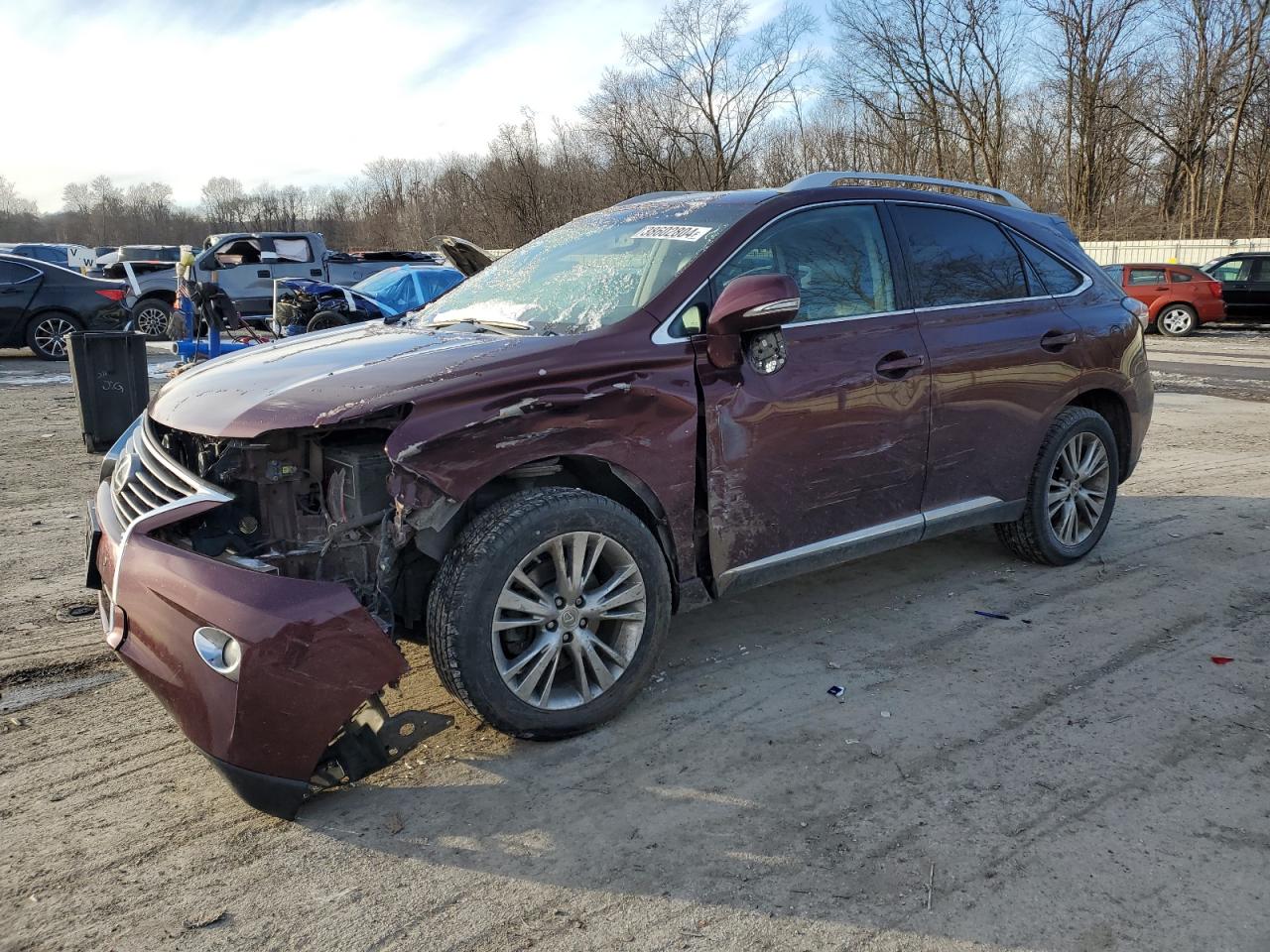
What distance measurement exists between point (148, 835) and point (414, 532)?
1175 millimetres

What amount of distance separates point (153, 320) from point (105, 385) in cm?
1177

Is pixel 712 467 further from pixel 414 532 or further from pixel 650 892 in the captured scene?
pixel 650 892

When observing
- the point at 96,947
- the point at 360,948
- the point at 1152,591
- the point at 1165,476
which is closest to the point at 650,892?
the point at 360,948

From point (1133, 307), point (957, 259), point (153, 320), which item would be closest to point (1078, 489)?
point (1133, 307)

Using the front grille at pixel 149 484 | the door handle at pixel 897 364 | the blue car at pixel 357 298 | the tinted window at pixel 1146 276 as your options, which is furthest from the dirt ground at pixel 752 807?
the tinted window at pixel 1146 276

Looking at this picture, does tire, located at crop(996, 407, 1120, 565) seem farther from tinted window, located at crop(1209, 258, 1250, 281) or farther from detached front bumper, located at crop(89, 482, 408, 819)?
tinted window, located at crop(1209, 258, 1250, 281)

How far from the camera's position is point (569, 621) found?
3.18 meters

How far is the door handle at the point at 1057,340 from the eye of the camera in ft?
15.3

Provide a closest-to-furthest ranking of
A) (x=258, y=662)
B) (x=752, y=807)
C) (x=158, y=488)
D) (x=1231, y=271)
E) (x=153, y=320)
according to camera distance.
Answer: (x=258, y=662), (x=752, y=807), (x=158, y=488), (x=153, y=320), (x=1231, y=271)

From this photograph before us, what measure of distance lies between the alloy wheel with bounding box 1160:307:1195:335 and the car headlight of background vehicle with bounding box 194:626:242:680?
22610 mm

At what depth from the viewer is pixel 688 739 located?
3.28 m

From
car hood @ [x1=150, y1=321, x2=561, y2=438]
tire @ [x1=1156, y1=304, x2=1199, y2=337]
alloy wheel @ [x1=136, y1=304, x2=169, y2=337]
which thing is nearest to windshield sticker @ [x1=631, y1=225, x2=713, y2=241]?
car hood @ [x1=150, y1=321, x2=561, y2=438]

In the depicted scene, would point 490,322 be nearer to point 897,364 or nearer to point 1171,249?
point 897,364

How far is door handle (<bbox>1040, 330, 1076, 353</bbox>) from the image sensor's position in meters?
4.66
